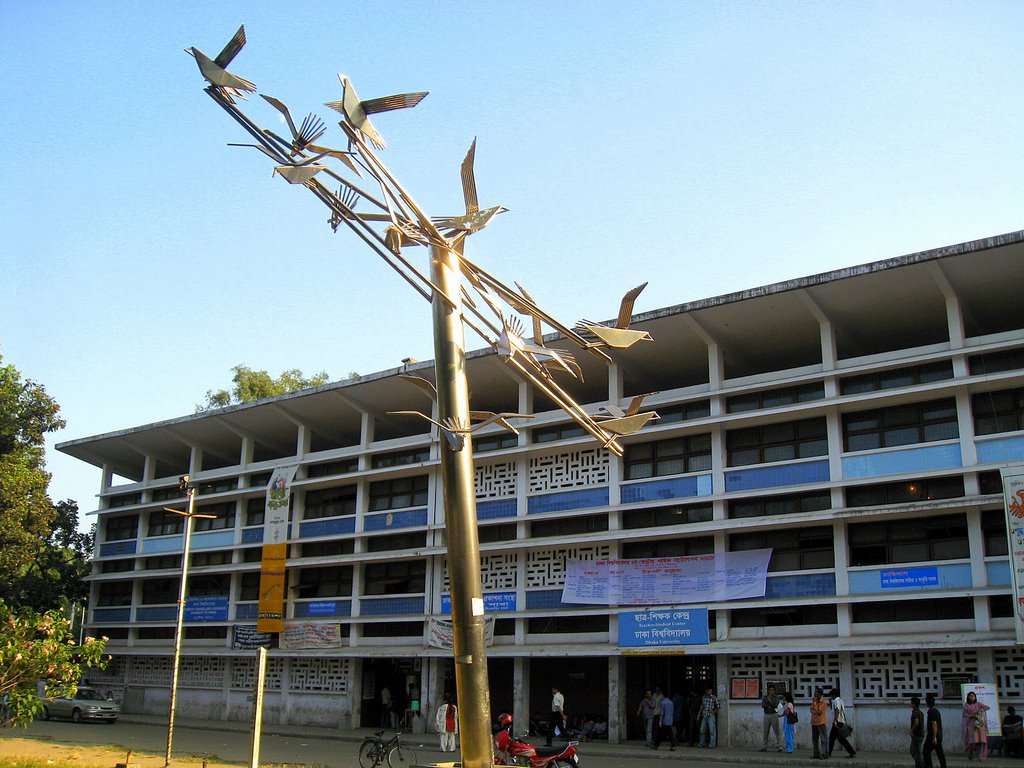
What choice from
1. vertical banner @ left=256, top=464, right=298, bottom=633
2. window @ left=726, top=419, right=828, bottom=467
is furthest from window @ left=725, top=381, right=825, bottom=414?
vertical banner @ left=256, top=464, right=298, bottom=633

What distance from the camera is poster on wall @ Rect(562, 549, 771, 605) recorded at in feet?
78.9

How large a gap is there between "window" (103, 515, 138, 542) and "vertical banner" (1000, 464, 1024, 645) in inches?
1268

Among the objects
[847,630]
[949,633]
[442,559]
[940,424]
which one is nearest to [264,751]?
[442,559]

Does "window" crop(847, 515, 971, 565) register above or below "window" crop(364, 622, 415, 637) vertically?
above

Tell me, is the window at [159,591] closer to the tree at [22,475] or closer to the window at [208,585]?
the window at [208,585]

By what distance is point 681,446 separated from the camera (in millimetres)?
26250

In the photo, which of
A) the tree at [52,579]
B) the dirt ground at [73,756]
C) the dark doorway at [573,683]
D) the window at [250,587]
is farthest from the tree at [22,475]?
the dark doorway at [573,683]

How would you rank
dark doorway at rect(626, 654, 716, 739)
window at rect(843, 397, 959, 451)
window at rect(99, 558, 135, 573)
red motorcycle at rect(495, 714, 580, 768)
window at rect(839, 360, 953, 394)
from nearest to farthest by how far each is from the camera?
red motorcycle at rect(495, 714, 580, 768)
window at rect(843, 397, 959, 451)
window at rect(839, 360, 953, 394)
dark doorway at rect(626, 654, 716, 739)
window at rect(99, 558, 135, 573)

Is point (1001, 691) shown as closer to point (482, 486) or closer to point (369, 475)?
point (482, 486)

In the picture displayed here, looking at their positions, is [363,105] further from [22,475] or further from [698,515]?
[22,475]

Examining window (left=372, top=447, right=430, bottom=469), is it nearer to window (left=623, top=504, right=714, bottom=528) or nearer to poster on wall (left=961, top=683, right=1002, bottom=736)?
window (left=623, top=504, right=714, bottom=528)

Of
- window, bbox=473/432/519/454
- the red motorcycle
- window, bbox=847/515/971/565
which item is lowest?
the red motorcycle

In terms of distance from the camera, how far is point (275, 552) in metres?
32.8

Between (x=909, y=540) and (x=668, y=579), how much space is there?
5.92 metres
